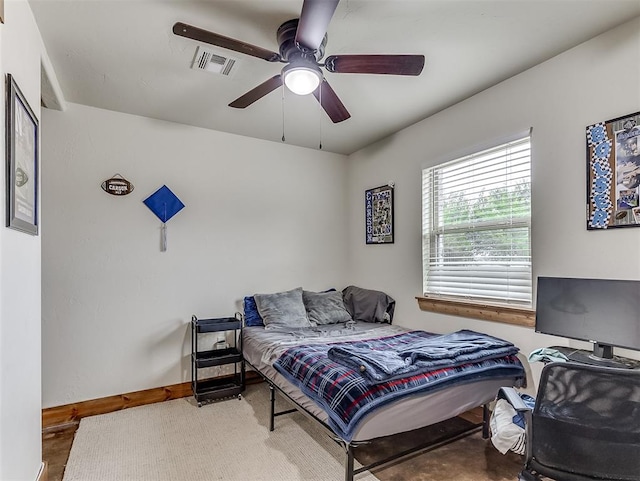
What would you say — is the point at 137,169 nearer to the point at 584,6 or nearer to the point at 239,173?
the point at 239,173

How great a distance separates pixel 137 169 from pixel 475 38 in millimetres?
2911

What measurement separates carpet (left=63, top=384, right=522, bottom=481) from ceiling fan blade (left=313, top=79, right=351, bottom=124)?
2007mm

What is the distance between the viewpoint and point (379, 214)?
392 cm

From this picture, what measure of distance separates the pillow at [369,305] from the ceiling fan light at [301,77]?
7.83 ft

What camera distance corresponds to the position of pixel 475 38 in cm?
212

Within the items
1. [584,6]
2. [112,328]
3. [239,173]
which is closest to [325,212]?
[239,173]

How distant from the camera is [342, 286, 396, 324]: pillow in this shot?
12.1 feet

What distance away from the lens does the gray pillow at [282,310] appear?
3.42 metres

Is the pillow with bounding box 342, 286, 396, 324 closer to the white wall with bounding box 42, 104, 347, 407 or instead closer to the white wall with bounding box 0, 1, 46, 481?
the white wall with bounding box 42, 104, 347, 407

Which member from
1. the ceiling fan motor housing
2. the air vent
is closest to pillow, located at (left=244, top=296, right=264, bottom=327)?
the air vent

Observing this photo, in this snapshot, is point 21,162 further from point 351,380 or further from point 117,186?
point 351,380

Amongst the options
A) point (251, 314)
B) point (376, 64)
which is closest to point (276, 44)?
point (376, 64)

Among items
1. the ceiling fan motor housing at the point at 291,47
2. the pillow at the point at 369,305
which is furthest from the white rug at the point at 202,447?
the ceiling fan motor housing at the point at 291,47

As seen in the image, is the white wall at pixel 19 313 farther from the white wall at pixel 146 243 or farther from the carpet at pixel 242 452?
the white wall at pixel 146 243
